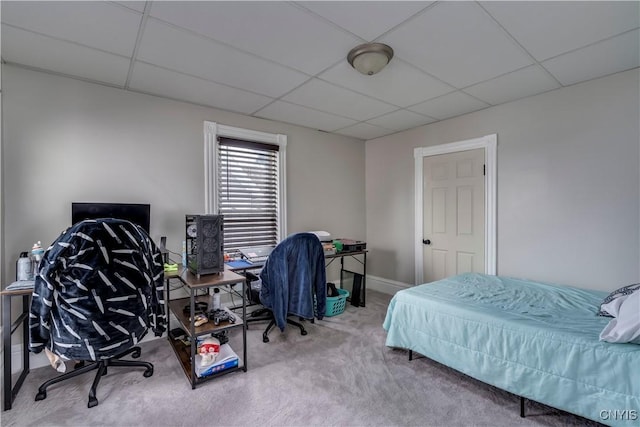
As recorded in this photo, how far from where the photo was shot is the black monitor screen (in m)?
2.29

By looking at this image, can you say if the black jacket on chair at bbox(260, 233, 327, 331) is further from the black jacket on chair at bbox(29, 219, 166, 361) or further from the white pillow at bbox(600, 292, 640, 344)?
the white pillow at bbox(600, 292, 640, 344)

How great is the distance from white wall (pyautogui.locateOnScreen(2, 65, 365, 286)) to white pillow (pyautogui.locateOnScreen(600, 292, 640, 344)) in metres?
3.32

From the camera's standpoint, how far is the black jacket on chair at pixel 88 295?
1703 mm

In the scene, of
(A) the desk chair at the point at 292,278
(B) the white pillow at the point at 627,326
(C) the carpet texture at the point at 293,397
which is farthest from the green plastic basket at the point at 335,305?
(B) the white pillow at the point at 627,326

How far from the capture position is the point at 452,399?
191cm

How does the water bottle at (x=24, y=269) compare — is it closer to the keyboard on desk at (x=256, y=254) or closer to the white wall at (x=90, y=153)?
the white wall at (x=90, y=153)

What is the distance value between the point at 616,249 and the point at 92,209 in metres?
4.40

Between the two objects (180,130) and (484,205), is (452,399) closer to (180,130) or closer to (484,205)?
(484,205)

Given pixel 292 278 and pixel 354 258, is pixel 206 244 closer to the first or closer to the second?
pixel 292 278

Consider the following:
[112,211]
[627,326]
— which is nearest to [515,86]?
[627,326]

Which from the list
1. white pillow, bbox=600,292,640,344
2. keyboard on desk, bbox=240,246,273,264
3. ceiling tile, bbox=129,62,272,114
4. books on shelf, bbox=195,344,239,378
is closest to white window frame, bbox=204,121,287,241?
ceiling tile, bbox=129,62,272,114

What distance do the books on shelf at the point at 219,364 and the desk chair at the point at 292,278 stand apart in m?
0.52

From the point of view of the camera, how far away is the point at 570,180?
8.96 feet

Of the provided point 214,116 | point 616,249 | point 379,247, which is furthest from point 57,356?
point 616,249
